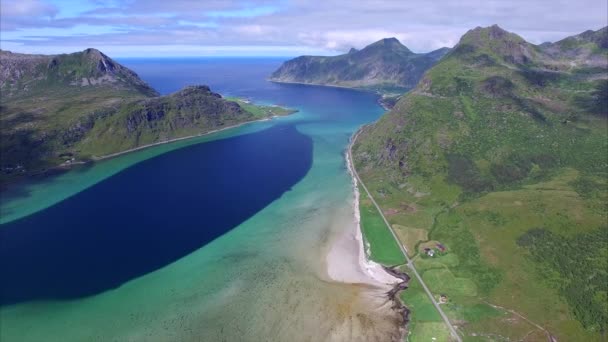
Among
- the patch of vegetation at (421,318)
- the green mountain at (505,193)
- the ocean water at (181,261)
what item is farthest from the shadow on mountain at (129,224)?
the patch of vegetation at (421,318)

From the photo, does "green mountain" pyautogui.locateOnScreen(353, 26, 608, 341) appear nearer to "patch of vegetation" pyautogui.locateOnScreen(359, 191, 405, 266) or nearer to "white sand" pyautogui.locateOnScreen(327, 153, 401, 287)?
"patch of vegetation" pyautogui.locateOnScreen(359, 191, 405, 266)

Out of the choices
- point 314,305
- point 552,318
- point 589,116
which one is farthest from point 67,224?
point 589,116

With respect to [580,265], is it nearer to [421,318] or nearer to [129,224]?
[421,318]

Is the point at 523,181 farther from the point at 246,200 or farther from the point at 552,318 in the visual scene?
the point at 246,200

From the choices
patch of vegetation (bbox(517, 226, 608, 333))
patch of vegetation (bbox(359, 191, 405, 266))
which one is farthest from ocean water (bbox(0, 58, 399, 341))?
patch of vegetation (bbox(517, 226, 608, 333))

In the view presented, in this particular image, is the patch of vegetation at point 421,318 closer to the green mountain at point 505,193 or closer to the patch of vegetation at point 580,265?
the green mountain at point 505,193

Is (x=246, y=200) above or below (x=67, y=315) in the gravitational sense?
above

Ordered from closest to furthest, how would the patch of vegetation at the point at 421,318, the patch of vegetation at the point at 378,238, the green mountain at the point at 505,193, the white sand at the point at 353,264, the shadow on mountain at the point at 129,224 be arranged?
the patch of vegetation at the point at 421,318 < the green mountain at the point at 505,193 < the white sand at the point at 353,264 < the shadow on mountain at the point at 129,224 < the patch of vegetation at the point at 378,238
